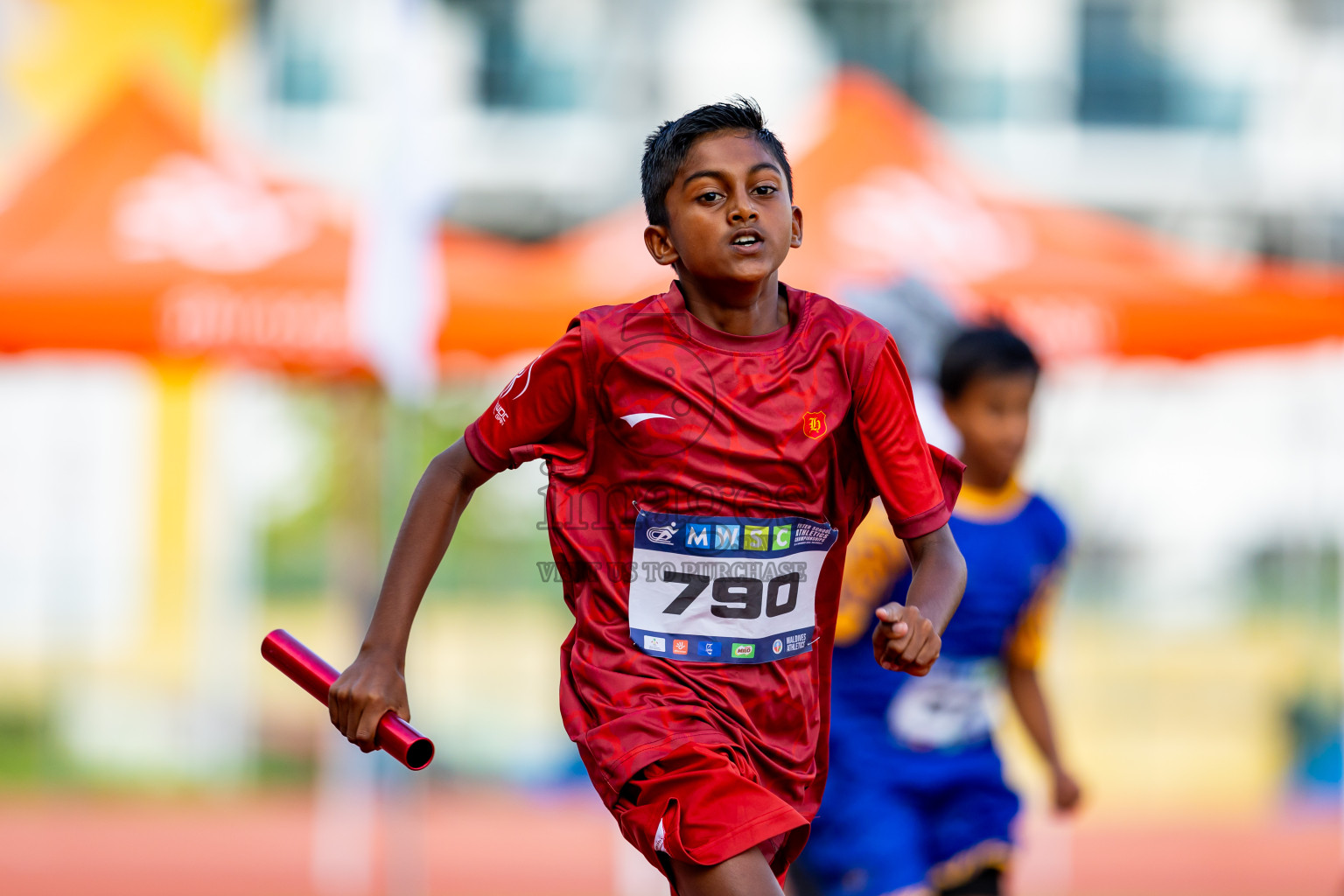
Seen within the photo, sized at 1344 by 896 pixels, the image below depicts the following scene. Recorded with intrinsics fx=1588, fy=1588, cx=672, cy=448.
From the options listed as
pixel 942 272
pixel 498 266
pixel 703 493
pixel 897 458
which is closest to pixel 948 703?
pixel 897 458

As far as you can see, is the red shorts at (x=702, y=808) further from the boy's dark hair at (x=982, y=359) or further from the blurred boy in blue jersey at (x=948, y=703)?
the boy's dark hair at (x=982, y=359)

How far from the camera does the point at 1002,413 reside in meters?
3.69

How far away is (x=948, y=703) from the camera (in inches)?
144

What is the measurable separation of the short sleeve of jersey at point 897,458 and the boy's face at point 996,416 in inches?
47.4

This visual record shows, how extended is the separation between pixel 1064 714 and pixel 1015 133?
6.98 m

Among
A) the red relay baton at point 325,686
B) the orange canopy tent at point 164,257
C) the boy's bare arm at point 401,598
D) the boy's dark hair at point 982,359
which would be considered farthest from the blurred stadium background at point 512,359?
the red relay baton at point 325,686

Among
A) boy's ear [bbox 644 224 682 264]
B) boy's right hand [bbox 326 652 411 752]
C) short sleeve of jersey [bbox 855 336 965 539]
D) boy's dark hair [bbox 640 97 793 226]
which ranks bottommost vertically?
boy's right hand [bbox 326 652 411 752]

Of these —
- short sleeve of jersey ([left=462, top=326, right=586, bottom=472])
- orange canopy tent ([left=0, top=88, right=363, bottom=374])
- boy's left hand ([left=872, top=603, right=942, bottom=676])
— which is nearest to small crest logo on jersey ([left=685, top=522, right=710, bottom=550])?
short sleeve of jersey ([left=462, top=326, right=586, bottom=472])

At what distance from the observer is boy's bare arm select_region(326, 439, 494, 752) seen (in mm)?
2342

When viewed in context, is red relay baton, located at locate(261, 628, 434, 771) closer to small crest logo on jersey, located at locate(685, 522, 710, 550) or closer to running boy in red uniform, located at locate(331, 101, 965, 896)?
running boy in red uniform, located at locate(331, 101, 965, 896)

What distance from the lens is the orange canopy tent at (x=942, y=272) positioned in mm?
5707

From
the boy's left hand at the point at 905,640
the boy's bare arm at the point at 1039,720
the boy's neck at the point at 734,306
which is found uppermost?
the boy's neck at the point at 734,306

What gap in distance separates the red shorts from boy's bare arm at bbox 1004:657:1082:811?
5.76 ft

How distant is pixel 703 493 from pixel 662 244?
1.36ft
